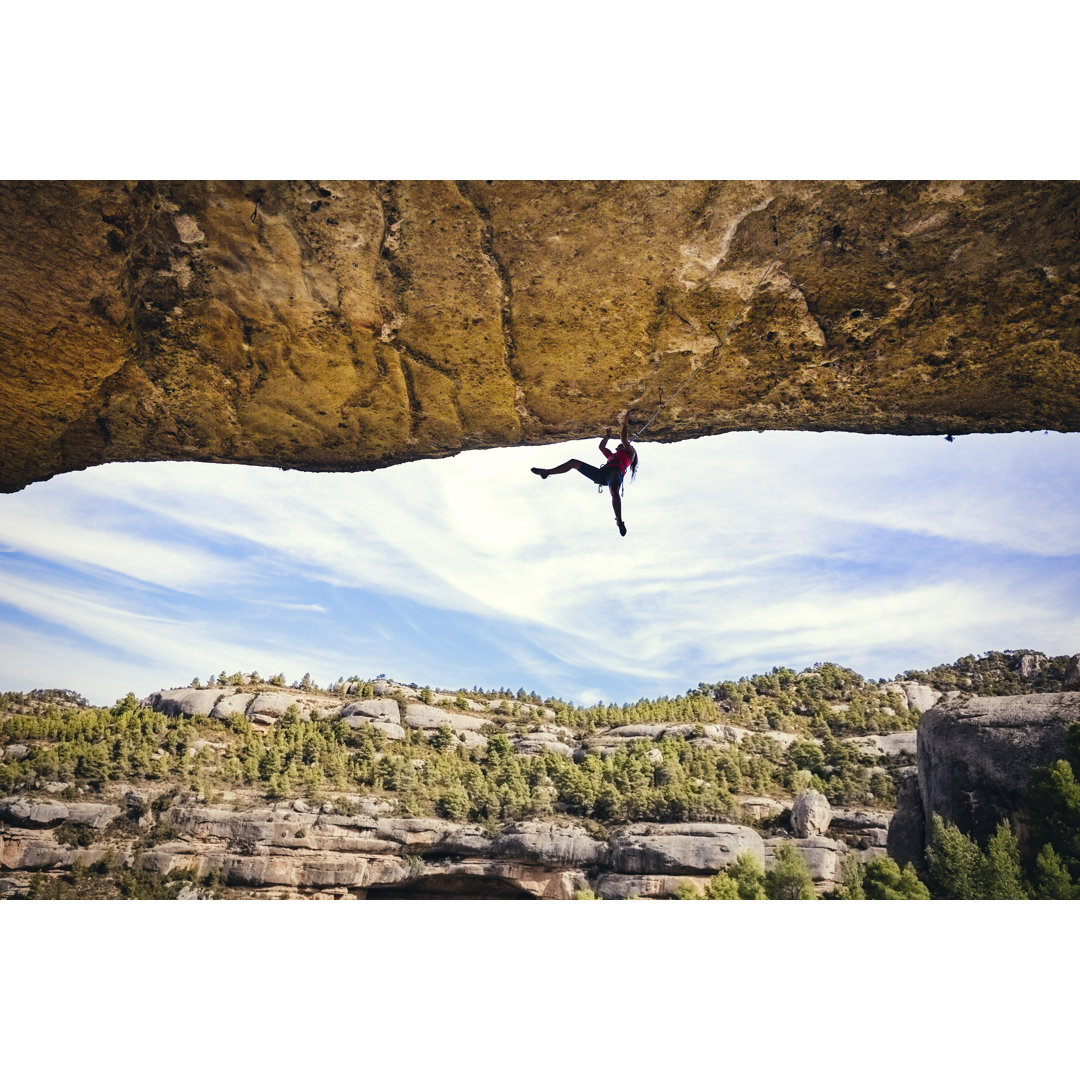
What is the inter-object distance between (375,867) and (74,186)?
2014 centimetres

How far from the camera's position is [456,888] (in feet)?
66.0

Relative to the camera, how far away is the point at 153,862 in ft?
53.8

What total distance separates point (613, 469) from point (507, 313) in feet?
4.62

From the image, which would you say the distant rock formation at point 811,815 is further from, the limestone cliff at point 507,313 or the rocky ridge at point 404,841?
the limestone cliff at point 507,313

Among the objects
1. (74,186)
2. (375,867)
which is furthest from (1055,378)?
(375,867)

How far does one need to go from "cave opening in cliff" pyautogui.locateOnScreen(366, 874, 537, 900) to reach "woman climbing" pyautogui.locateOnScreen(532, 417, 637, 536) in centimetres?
1641

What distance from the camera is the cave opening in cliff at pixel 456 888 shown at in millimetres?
18953

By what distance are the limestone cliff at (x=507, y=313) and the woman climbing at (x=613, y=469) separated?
0.35m

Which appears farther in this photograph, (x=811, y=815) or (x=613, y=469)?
(x=811, y=815)

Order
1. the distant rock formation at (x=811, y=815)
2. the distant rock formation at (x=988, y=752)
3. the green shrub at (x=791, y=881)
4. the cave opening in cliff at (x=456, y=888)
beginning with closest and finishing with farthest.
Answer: the distant rock formation at (x=988, y=752) → the green shrub at (x=791, y=881) → the distant rock formation at (x=811, y=815) → the cave opening in cliff at (x=456, y=888)

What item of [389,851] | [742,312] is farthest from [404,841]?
[742,312]

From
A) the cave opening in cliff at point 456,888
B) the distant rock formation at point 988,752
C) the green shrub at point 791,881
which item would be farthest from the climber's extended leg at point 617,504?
the cave opening in cliff at point 456,888

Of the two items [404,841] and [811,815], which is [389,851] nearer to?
[404,841]

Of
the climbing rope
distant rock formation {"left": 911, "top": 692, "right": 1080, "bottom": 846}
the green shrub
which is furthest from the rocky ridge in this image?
the climbing rope
